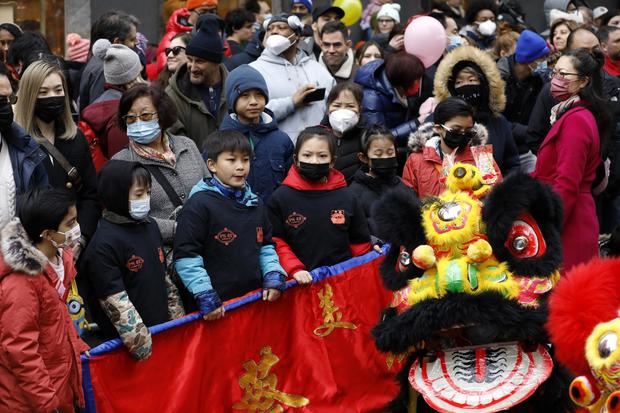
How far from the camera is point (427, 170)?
903 cm

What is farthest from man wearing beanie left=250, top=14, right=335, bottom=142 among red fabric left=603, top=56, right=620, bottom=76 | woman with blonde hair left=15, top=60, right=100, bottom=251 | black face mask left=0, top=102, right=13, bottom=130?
red fabric left=603, top=56, right=620, bottom=76

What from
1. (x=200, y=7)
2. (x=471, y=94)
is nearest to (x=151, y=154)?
(x=471, y=94)

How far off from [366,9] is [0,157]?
8985 mm

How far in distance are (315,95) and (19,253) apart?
3781 millimetres

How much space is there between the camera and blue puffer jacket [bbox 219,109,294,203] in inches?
348

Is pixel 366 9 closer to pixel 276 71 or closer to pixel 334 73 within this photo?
pixel 334 73

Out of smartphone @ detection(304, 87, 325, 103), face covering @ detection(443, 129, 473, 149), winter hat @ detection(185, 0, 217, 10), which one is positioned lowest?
winter hat @ detection(185, 0, 217, 10)

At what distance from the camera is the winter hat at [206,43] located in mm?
9508

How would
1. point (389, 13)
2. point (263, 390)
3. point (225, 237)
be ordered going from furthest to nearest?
point (389, 13) → point (263, 390) → point (225, 237)

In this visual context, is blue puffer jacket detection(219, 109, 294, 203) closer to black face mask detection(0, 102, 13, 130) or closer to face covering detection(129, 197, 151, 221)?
face covering detection(129, 197, 151, 221)

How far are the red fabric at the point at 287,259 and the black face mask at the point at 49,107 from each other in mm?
1574

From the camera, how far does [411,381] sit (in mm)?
7141

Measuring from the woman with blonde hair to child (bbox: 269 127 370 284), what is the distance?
3.88ft

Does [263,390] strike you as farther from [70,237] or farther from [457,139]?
[457,139]
